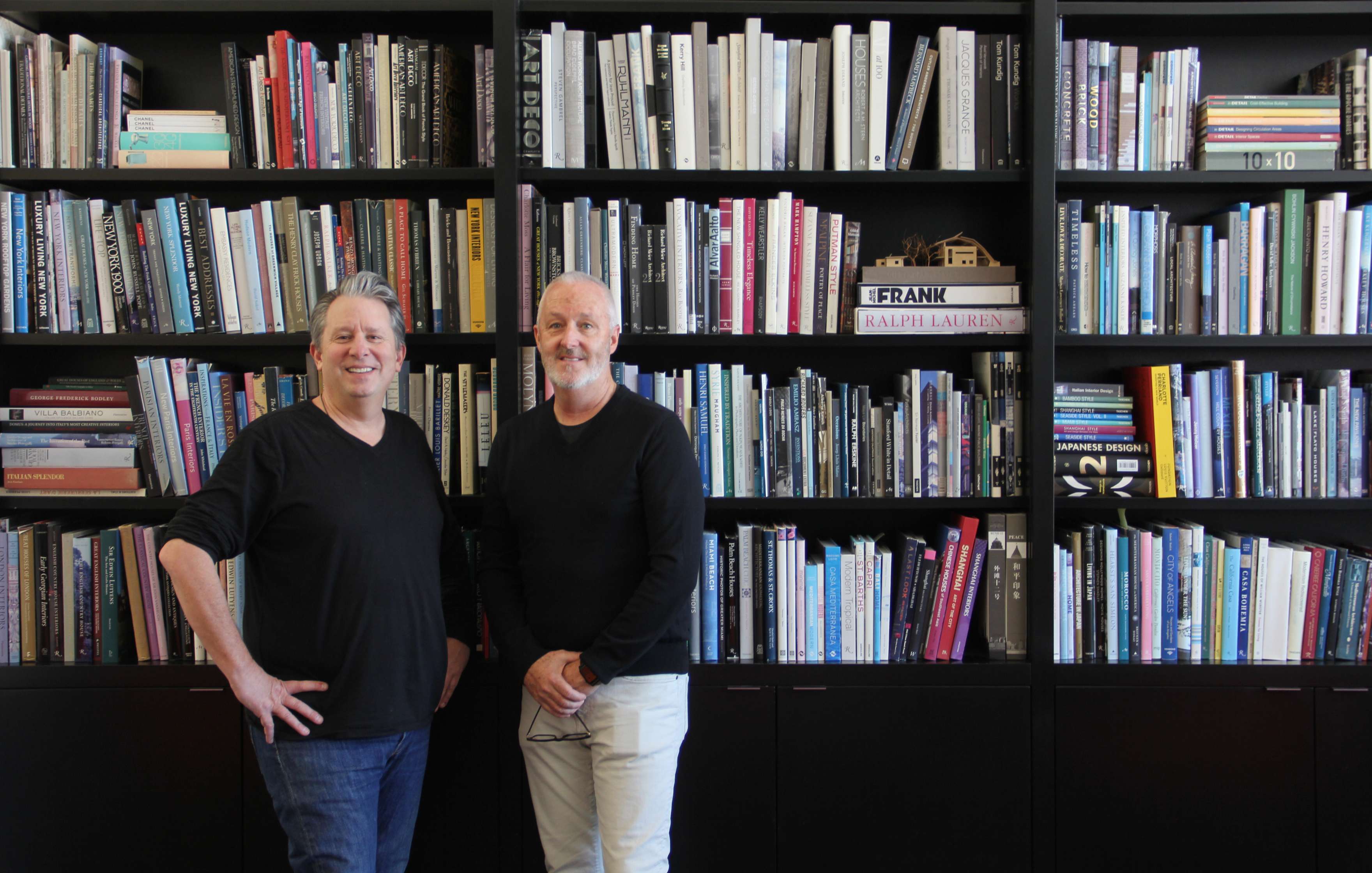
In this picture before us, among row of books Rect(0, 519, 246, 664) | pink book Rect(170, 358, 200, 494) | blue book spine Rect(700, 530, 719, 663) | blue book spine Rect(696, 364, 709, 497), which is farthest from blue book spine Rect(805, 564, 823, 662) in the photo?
pink book Rect(170, 358, 200, 494)

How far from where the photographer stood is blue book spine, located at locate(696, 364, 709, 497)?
205cm

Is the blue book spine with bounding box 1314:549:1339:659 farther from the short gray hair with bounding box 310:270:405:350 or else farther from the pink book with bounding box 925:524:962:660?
the short gray hair with bounding box 310:270:405:350

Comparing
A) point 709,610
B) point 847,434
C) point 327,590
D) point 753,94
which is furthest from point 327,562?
point 753,94

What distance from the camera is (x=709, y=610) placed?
6.72 feet

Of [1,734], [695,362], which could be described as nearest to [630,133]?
[695,362]

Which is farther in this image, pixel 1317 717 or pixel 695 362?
pixel 695 362

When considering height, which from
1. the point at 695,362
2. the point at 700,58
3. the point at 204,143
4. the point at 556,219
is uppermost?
the point at 700,58

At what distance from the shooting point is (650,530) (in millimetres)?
1663

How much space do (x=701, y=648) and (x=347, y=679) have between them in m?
0.83

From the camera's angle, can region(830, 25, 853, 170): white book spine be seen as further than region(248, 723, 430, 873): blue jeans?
Yes

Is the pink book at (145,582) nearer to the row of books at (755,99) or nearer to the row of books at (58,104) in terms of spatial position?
the row of books at (58,104)

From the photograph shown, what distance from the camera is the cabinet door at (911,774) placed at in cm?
201

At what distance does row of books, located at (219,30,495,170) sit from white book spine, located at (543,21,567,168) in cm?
14

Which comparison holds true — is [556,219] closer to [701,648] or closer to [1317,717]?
[701,648]
